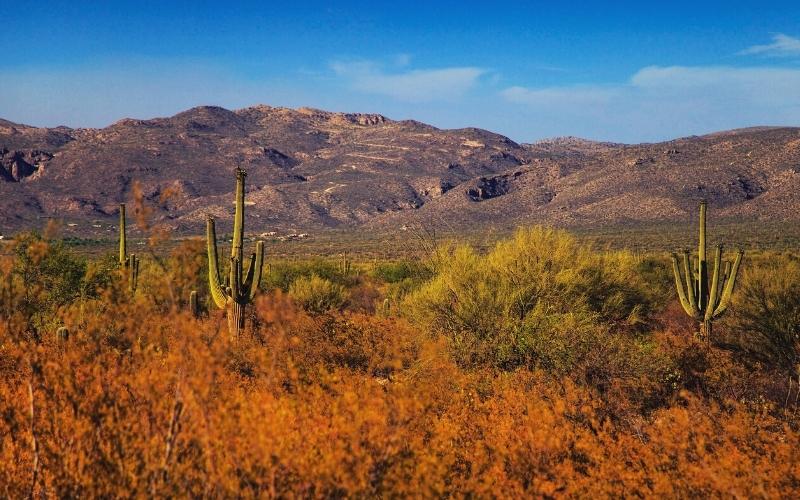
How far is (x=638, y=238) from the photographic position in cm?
6150

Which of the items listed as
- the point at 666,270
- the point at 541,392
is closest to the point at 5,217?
the point at 666,270

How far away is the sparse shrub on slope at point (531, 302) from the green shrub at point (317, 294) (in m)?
8.01

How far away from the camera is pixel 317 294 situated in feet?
90.7

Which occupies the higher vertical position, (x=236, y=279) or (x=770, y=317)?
(x=236, y=279)

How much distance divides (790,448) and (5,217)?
10855 cm

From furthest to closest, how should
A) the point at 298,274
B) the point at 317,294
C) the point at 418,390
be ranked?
the point at 298,274 < the point at 317,294 < the point at 418,390

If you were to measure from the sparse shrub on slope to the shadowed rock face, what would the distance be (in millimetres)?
36699

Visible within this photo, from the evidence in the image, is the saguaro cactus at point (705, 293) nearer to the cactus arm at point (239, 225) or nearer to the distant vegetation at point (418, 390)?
the distant vegetation at point (418, 390)

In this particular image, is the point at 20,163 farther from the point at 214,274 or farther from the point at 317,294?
the point at 214,274

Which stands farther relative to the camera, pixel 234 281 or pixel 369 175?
pixel 369 175

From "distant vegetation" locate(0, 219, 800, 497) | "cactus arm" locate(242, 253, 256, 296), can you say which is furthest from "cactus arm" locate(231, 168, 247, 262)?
"distant vegetation" locate(0, 219, 800, 497)

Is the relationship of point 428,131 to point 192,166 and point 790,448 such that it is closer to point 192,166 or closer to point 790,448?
point 192,166

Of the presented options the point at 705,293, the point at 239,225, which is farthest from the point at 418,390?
the point at 705,293

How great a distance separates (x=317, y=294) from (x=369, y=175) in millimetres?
94845
